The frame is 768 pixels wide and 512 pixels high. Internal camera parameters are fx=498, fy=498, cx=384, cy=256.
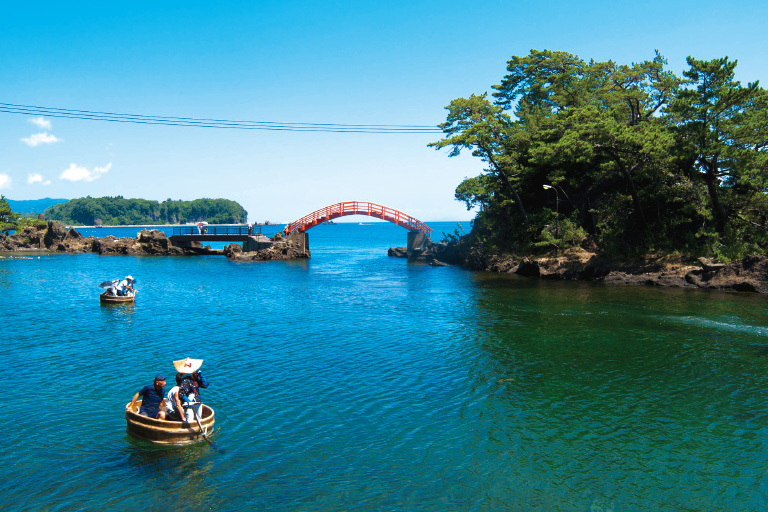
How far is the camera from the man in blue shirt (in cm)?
1490

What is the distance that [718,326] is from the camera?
29109mm

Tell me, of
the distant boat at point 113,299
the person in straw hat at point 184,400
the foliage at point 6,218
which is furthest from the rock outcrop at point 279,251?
the person in straw hat at point 184,400

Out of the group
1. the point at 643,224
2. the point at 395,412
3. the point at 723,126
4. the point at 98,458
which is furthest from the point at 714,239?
the point at 98,458

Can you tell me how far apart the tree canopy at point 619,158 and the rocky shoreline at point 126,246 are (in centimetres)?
3365

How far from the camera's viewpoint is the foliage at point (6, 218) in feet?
309

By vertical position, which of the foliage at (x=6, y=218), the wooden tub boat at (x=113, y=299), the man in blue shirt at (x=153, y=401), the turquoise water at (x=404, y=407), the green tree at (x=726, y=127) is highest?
the green tree at (x=726, y=127)

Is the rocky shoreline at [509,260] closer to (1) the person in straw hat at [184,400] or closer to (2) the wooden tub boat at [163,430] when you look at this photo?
(1) the person in straw hat at [184,400]

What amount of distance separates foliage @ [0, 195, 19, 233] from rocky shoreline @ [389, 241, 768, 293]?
290 ft

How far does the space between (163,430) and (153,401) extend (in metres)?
1.15

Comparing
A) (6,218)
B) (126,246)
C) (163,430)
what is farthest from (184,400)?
(6,218)

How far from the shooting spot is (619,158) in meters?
45.8

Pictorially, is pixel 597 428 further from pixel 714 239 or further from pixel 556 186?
pixel 556 186

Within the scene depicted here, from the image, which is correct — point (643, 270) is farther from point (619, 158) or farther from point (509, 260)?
point (509, 260)

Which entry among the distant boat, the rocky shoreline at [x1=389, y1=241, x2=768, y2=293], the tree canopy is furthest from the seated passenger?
the rocky shoreline at [x1=389, y1=241, x2=768, y2=293]
